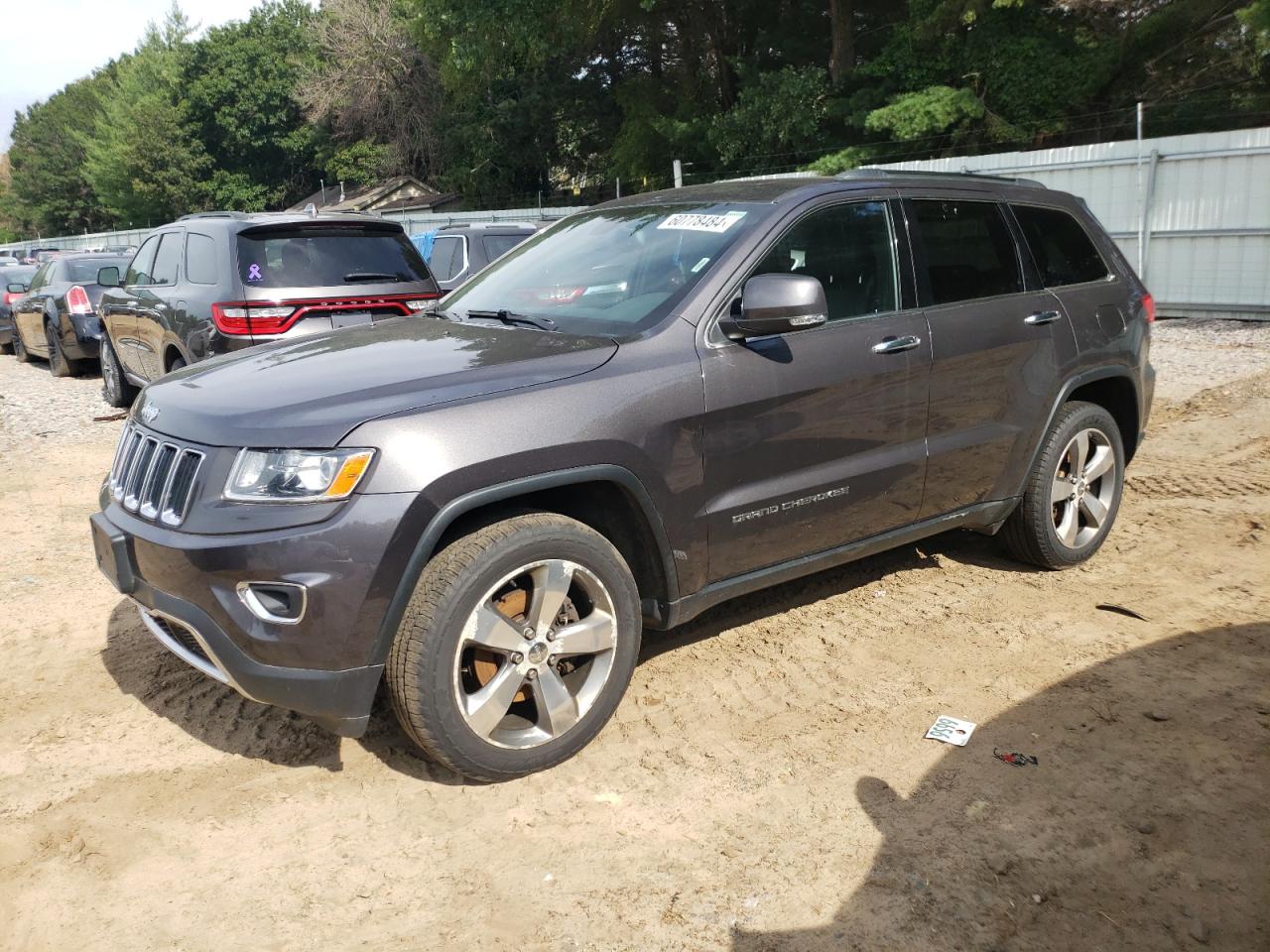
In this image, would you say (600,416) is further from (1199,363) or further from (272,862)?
(1199,363)

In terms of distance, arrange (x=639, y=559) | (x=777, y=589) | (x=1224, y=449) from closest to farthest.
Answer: (x=639, y=559)
(x=777, y=589)
(x=1224, y=449)

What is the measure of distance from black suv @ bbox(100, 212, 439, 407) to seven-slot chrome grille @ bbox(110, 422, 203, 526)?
3531 millimetres

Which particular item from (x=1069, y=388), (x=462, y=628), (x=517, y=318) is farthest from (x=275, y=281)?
(x=1069, y=388)

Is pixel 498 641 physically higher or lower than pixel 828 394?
lower

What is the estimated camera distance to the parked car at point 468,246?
39.5ft

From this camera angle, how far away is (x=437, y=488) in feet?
9.93

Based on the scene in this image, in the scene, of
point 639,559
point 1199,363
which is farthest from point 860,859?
point 1199,363

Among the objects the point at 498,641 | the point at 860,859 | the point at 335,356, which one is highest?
the point at 335,356

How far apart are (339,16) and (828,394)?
1944 inches

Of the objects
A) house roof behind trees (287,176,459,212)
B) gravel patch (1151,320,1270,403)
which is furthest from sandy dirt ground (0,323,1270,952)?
house roof behind trees (287,176,459,212)

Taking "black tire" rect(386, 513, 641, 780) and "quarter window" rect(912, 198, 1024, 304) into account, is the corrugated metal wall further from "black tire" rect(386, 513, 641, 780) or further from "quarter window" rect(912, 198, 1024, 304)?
"black tire" rect(386, 513, 641, 780)

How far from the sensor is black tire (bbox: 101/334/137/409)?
33.6 ft

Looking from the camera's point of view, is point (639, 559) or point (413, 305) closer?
point (639, 559)

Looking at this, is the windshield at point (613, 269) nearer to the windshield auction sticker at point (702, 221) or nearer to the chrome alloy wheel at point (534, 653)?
the windshield auction sticker at point (702, 221)
